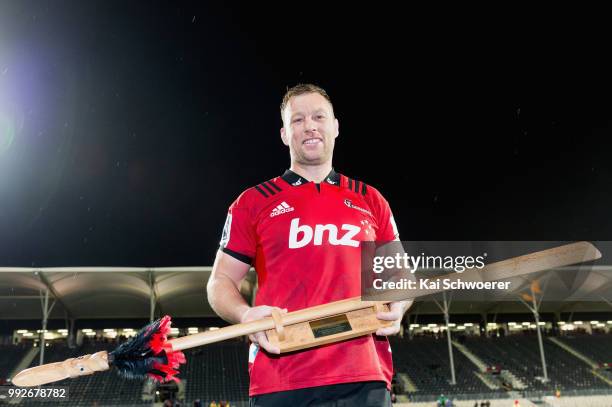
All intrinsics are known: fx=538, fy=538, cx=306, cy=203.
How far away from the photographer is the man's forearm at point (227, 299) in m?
3.21

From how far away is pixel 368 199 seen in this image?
3752 mm

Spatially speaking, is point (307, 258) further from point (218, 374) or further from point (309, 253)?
point (218, 374)

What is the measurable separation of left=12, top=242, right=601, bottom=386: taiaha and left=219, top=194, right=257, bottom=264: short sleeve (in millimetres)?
619

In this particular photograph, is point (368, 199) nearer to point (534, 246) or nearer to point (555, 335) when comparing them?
point (534, 246)

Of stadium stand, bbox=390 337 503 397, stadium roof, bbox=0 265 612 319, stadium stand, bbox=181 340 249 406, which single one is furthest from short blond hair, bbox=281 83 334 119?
stadium stand, bbox=390 337 503 397

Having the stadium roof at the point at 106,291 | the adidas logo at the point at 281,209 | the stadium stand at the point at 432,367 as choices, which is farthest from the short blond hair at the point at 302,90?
the stadium stand at the point at 432,367

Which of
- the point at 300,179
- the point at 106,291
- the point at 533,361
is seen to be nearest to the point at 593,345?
the point at 533,361

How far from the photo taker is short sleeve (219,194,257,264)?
141 inches

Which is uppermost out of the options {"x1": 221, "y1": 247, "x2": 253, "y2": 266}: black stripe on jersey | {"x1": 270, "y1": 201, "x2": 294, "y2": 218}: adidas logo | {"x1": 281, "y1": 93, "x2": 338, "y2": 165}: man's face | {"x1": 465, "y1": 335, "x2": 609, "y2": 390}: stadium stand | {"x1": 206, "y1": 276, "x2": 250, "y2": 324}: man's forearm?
{"x1": 465, "y1": 335, "x2": 609, "y2": 390}: stadium stand

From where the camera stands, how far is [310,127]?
3.63 metres

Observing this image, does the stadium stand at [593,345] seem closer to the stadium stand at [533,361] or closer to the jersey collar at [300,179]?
the stadium stand at [533,361]

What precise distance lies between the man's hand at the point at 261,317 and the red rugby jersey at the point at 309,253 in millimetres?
269

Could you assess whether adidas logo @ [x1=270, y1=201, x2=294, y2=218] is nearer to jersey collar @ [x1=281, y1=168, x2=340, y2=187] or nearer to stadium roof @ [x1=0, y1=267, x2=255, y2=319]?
jersey collar @ [x1=281, y1=168, x2=340, y2=187]

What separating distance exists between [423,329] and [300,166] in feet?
177
